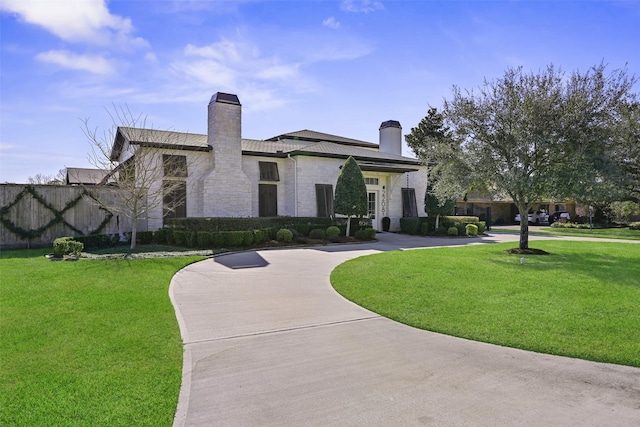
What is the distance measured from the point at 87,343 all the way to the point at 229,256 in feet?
24.9

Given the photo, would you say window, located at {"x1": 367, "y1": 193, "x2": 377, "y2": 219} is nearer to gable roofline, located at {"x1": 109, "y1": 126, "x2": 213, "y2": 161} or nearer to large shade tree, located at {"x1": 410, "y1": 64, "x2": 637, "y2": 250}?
large shade tree, located at {"x1": 410, "y1": 64, "x2": 637, "y2": 250}

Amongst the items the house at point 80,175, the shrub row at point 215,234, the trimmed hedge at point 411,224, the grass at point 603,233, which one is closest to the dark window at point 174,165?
the shrub row at point 215,234

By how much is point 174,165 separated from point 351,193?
24.8 feet

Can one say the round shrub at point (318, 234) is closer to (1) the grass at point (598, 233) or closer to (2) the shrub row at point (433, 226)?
(2) the shrub row at point (433, 226)

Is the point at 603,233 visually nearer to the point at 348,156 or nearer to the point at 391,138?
the point at 391,138

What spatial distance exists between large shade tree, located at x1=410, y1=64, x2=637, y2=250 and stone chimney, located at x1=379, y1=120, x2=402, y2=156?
11.9 metres

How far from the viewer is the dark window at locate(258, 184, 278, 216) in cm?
1845

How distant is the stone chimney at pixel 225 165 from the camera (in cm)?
1673

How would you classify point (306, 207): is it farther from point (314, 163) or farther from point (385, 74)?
point (385, 74)

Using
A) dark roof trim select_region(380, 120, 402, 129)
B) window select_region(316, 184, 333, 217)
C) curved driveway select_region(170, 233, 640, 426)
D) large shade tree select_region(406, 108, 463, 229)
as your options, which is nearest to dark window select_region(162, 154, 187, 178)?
window select_region(316, 184, 333, 217)

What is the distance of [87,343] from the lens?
434cm

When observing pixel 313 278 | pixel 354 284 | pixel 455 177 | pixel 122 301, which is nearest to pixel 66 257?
pixel 122 301

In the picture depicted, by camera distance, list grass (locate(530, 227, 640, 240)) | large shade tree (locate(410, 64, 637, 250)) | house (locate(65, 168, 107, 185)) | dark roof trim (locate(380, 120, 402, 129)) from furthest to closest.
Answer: dark roof trim (locate(380, 120, 402, 129)), house (locate(65, 168, 107, 185)), grass (locate(530, 227, 640, 240)), large shade tree (locate(410, 64, 637, 250))

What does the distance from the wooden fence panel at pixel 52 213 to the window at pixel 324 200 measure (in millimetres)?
8573
